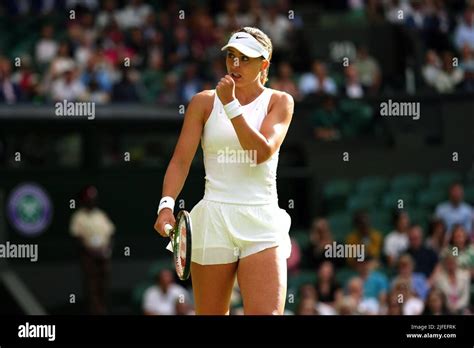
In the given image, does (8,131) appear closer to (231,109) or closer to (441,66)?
(441,66)

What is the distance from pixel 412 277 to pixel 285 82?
3.16 m

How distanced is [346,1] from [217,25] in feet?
8.42

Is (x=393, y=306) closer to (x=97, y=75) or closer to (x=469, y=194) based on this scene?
(x=469, y=194)

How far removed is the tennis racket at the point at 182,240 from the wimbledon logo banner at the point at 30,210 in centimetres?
926

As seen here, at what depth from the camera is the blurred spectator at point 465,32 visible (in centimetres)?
1840

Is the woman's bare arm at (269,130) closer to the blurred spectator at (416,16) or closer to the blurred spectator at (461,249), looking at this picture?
the blurred spectator at (461,249)

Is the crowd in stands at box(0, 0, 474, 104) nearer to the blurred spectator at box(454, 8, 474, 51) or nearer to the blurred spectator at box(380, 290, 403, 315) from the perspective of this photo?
the blurred spectator at box(454, 8, 474, 51)

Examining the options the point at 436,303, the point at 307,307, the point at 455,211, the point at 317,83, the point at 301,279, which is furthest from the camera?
the point at 317,83

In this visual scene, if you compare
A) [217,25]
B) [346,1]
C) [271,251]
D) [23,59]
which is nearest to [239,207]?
[271,251]

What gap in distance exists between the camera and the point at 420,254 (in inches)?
601

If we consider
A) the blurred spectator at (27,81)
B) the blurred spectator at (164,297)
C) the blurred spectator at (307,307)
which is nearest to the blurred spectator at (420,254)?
the blurred spectator at (307,307)

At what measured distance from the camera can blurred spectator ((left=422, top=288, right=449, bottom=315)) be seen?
13.7 meters

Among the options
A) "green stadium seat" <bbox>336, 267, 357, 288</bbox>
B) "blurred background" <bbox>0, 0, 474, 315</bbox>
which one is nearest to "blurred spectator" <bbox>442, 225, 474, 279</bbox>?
"blurred background" <bbox>0, 0, 474, 315</bbox>

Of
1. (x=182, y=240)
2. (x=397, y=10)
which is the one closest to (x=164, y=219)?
(x=182, y=240)
